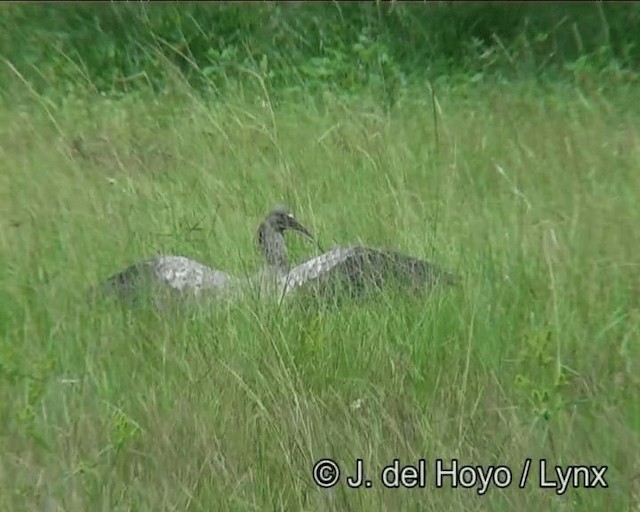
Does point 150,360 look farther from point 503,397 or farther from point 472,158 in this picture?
point 472,158

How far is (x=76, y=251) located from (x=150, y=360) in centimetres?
93

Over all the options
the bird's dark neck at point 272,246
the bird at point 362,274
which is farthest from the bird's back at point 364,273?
the bird's dark neck at point 272,246

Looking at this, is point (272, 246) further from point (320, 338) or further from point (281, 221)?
point (320, 338)

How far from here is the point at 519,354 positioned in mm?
2514

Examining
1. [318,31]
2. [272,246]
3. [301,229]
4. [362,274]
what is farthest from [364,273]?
[318,31]

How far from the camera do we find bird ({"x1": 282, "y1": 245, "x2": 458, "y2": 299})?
2.96m

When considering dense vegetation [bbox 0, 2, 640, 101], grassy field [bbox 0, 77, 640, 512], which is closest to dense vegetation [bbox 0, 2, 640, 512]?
grassy field [bbox 0, 77, 640, 512]

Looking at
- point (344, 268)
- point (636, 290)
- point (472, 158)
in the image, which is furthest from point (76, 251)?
point (472, 158)

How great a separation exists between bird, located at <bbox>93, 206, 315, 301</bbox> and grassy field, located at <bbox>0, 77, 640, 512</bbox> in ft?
0.23

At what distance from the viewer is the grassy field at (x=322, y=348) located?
214 cm

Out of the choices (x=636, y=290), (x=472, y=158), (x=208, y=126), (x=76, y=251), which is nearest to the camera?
(x=636, y=290)

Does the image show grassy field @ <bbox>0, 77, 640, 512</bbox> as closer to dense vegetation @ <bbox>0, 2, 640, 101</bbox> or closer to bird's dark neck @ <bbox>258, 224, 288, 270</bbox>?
bird's dark neck @ <bbox>258, 224, 288, 270</bbox>

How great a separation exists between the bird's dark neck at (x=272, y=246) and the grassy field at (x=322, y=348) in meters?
0.07

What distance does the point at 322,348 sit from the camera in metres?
2.55
